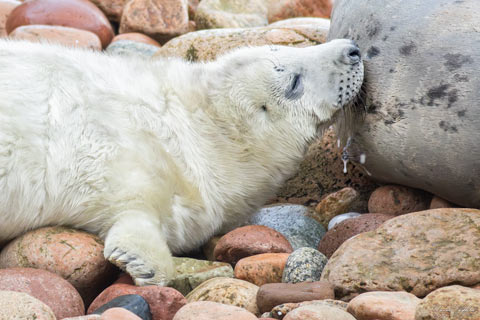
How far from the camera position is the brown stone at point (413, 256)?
9.44ft

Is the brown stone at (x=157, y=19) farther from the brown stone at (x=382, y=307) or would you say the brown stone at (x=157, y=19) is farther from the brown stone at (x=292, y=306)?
the brown stone at (x=382, y=307)

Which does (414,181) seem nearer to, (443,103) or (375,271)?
(443,103)

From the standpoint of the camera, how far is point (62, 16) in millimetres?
7344

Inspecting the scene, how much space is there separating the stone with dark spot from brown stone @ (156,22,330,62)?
9.18ft

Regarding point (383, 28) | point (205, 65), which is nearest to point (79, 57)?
point (205, 65)

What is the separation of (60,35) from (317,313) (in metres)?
4.95

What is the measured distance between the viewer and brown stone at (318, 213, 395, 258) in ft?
12.0

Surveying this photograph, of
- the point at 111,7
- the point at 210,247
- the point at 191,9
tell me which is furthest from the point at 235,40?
the point at 191,9

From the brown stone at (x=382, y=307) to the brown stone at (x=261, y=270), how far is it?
697mm

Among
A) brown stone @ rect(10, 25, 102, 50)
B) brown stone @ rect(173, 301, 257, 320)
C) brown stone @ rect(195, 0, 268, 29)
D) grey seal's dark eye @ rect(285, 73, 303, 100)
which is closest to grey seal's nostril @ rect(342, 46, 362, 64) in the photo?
grey seal's dark eye @ rect(285, 73, 303, 100)

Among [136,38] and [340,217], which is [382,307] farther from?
[136,38]

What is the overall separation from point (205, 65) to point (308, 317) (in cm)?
207

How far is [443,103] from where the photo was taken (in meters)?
3.47

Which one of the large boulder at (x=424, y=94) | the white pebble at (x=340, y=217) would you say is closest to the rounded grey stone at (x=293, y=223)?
the white pebble at (x=340, y=217)
